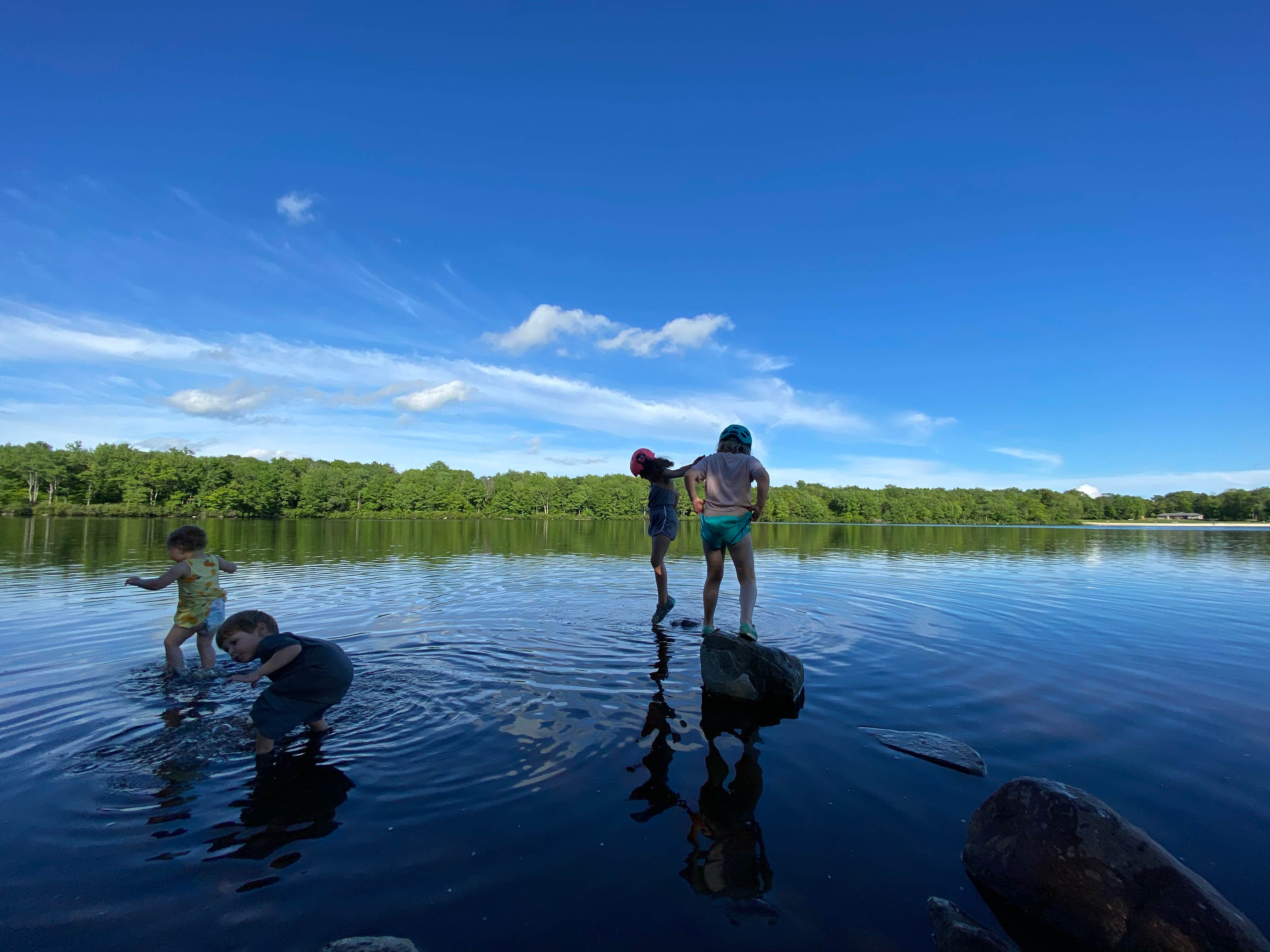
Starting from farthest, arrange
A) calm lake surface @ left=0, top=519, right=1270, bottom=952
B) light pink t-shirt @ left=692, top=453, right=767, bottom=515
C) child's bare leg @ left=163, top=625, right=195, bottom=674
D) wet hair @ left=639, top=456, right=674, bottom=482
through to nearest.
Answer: wet hair @ left=639, top=456, right=674, bottom=482, light pink t-shirt @ left=692, top=453, right=767, bottom=515, child's bare leg @ left=163, top=625, right=195, bottom=674, calm lake surface @ left=0, top=519, right=1270, bottom=952

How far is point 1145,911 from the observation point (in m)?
2.90

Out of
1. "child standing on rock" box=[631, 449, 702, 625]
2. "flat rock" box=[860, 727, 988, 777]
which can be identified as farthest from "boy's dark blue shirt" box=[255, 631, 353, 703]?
"child standing on rock" box=[631, 449, 702, 625]

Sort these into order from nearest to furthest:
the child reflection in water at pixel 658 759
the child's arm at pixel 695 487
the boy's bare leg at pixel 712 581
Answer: the child reflection in water at pixel 658 759
the child's arm at pixel 695 487
the boy's bare leg at pixel 712 581

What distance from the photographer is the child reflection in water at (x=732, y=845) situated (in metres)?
3.13

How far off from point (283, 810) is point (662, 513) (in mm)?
7239

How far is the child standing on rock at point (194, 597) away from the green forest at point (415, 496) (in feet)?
143

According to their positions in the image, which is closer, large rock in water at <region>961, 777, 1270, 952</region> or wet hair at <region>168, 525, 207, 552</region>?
large rock in water at <region>961, 777, 1270, 952</region>

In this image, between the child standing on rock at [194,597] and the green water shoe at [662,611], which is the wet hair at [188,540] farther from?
the green water shoe at [662,611]

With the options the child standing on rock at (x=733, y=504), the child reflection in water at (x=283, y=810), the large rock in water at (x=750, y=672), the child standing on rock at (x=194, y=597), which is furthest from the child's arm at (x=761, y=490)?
the child standing on rock at (x=194, y=597)

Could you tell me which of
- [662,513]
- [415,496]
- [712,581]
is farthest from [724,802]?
[415,496]

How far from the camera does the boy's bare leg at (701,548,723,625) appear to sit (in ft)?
25.7

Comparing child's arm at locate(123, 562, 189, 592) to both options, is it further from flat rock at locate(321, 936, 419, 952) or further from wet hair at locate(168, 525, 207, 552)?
flat rock at locate(321, 936, 419, 952)

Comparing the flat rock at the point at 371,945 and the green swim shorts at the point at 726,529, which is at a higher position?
the green swim shorts at the point at 726,529

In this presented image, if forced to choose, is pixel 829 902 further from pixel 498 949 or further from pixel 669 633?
pixel 669 633
